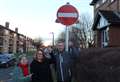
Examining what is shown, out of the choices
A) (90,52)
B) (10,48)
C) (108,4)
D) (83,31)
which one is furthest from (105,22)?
(10,48)

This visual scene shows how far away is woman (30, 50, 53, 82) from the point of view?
7.35 m

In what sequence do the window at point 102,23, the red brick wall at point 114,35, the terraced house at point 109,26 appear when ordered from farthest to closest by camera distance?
the window at point 102,23 < the red brick wall at point 114,35 < the terraced house at point 109,26

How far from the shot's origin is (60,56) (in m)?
7.48

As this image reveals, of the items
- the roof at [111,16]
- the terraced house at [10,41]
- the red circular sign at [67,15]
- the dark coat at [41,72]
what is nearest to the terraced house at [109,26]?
the roof at [111,16]

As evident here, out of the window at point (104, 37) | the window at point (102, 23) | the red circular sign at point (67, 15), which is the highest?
the window at point (102, 23)

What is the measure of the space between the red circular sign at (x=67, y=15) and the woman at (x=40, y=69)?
2.34 metres

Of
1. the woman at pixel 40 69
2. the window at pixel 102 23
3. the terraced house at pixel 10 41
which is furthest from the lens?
the terraced house at pixel 10 41

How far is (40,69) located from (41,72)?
7 centimetres

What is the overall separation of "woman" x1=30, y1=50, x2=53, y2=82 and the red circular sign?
2341 mm

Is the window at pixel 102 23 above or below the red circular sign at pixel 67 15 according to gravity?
above

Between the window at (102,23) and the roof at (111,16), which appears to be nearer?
the roof at (111,16)

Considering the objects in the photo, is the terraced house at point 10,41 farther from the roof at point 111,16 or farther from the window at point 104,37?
the roof at point 111,16

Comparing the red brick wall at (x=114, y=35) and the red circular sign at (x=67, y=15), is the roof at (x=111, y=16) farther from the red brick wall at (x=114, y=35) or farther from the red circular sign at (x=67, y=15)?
the red circular sign at (x=67, y=15)

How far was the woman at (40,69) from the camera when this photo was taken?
735 cm
